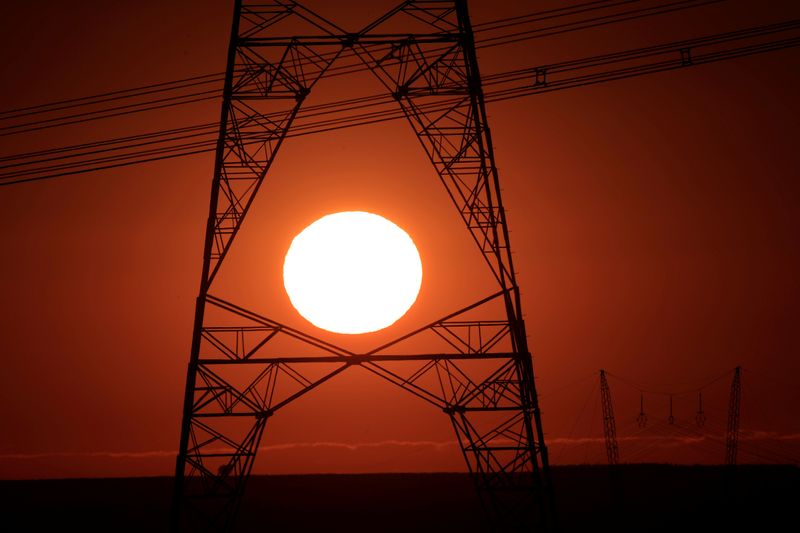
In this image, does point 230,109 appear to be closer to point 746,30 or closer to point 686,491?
point 746,30

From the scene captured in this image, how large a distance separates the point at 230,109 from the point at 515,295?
26.8ft

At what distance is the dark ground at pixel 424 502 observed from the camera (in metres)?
21.1

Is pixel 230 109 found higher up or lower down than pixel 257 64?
lower down

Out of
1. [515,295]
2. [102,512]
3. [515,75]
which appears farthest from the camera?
[102,512]

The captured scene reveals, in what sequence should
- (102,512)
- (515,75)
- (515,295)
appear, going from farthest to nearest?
(102,512) → (515,75) → (515,295)

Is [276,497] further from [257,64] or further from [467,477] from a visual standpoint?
[257,64]

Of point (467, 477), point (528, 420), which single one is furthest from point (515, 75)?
point (467, 477)

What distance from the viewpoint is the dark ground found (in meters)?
21.1

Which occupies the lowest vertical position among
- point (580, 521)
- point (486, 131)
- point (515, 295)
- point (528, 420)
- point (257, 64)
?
point (580, 521)

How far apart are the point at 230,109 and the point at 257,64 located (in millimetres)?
1297

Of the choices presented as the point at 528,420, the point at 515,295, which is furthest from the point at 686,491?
the point at 515,295

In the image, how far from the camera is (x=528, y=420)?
16344 mm

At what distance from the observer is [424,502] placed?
22.6 m

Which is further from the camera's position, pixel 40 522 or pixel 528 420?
pixel 40 522
